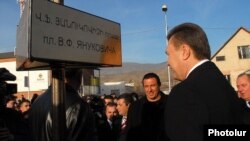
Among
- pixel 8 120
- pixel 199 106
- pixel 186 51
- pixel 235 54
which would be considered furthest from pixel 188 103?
pixel 235 54

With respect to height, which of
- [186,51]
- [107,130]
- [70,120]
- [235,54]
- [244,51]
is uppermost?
[244,51]

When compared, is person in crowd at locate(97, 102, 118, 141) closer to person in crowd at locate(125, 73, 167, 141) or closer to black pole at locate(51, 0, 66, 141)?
person in crowd at locate(125, 73, 167, 141)

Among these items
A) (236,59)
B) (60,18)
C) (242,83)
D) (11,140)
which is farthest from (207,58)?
(236,59)

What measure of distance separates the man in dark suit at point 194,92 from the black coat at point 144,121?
2658mm

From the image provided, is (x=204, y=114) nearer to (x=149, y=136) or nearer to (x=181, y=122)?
(x=181, y=122)

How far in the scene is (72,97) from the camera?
3510mm

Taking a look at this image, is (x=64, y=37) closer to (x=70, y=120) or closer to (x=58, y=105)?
(x=58, y=105)

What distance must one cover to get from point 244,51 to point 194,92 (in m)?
56.7

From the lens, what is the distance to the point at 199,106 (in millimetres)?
2234

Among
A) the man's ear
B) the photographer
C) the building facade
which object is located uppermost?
the building facade

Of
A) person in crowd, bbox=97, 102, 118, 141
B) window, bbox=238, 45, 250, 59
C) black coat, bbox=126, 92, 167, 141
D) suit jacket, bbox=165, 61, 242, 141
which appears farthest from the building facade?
suit jacket, bbox=165, 61, 242, 141

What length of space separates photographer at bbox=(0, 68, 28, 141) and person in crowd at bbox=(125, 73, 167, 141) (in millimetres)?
2507

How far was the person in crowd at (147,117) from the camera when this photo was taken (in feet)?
17.0

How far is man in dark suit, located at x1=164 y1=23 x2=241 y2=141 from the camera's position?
2.22 m
